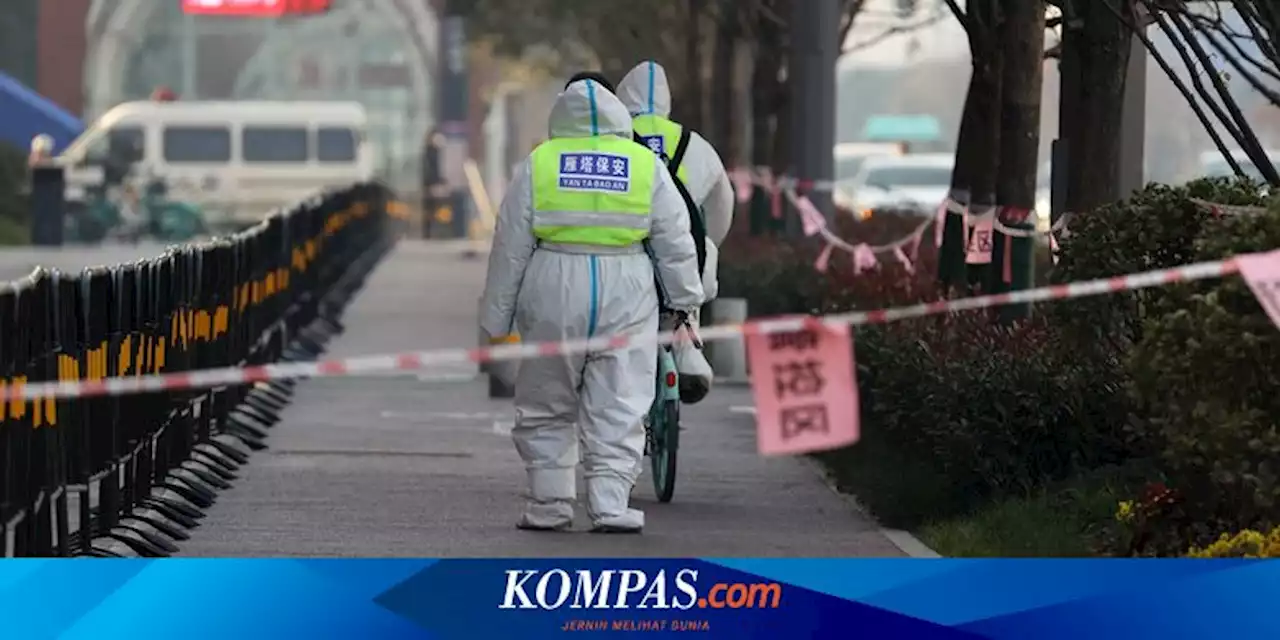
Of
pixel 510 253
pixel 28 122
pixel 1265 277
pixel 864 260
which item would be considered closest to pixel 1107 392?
pixel 510 253

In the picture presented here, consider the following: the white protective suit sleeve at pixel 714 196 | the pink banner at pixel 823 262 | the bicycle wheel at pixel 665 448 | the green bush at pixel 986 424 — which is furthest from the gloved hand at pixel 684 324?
the pink banner at pixel 823 262

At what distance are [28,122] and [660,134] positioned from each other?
125ft

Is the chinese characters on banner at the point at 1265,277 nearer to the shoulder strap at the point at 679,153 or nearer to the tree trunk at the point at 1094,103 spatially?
the shoulder strap at the point at 679,153

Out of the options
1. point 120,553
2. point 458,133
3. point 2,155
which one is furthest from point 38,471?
point 458,133

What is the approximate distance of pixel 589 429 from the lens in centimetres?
1167

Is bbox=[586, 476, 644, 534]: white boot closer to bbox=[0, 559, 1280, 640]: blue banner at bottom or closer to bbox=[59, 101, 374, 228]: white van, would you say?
bbox=[0, 559, 1280, 640]: blue banner at bottom

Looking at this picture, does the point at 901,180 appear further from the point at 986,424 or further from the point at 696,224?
the point at 986,424

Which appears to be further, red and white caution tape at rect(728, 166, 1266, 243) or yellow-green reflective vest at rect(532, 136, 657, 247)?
yellow-green reflective vest at rect(532, 136, 657, 247)

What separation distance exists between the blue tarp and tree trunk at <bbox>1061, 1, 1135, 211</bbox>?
119ft

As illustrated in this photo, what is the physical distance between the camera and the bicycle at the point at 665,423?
1298 cm

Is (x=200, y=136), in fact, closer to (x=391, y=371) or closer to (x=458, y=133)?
(x=458, y=133)

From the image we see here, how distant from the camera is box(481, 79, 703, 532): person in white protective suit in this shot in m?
11.5

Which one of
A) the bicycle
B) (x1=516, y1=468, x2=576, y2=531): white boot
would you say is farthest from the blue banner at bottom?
the bicycle

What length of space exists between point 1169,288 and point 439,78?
5082 cm
